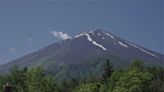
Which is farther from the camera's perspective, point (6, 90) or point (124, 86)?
point (124, 86)

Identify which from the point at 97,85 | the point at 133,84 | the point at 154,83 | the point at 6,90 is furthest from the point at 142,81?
the point at 6,90

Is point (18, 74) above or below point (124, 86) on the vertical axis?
above

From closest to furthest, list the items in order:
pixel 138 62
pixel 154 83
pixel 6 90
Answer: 1. pixel 6 90
2. pixel 138 62
3. pixel 154 83

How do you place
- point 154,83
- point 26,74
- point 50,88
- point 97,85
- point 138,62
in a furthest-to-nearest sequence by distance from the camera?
point 154,83, point 138,62, point 97,85, point 26,74, point 50,88

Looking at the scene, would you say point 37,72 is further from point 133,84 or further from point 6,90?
point 6,90


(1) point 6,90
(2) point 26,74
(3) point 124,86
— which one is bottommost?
(1) point 6,90

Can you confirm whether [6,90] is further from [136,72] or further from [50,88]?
[136,72]

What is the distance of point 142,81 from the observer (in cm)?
5669

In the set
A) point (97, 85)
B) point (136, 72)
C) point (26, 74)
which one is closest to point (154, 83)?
point (97, 85)

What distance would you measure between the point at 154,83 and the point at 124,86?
109 feet

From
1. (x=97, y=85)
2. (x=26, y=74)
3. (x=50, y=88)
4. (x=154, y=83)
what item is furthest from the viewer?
(x=154, y=83)

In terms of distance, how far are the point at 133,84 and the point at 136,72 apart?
10.4ft

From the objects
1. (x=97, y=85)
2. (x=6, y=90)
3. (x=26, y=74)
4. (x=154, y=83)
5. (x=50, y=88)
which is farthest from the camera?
(x=154, y=83)

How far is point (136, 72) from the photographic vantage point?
58.2m
